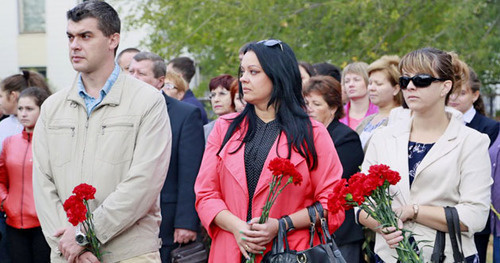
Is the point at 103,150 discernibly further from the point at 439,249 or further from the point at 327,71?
the point at 327,71

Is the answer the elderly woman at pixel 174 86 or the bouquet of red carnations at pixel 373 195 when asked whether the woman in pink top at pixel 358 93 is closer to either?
the elderly woman at pixel 174 86

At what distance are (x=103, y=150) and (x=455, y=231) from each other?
213cm

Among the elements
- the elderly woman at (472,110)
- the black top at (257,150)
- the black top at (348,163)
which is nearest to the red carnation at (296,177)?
the black top at (257,150)

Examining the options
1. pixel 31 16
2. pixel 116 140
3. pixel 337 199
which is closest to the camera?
pixel 337 199

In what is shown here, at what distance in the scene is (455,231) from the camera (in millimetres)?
4578

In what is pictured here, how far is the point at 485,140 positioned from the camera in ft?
15.6

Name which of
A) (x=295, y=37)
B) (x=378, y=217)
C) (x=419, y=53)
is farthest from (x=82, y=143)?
(x=295, y=37)

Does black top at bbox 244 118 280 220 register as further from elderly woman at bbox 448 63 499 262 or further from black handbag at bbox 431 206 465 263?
elderly woman at bbox 448 63 499 262

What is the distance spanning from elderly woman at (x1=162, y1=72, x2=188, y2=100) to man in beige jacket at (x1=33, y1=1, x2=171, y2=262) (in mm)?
3649

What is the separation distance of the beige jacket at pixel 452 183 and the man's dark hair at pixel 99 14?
195cm

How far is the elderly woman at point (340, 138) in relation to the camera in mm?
6047

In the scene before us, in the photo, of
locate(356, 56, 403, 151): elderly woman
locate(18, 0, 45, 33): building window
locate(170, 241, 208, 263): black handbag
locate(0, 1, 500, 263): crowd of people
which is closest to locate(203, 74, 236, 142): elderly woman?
locate(356, 56, 403, 151): elderly woman

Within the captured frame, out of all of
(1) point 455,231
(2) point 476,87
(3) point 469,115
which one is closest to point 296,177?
(1) point 455,231

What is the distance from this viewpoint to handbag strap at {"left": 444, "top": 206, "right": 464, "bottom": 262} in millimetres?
4543
